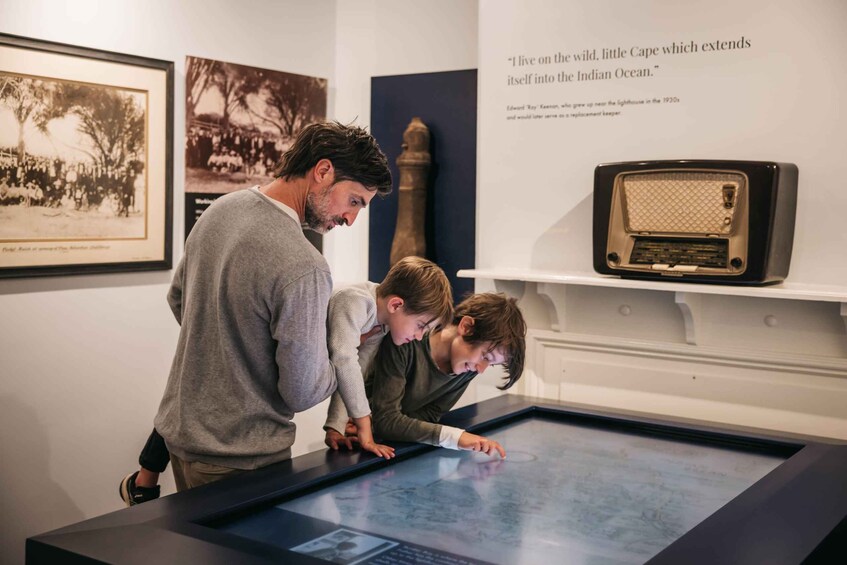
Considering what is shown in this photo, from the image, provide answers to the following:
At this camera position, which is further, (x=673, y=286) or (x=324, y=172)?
(x=673, y=286)

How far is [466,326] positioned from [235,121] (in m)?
1.89

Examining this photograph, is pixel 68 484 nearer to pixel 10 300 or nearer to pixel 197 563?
pixel 10 300

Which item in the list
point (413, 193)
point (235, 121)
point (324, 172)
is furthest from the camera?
point (413, 193)

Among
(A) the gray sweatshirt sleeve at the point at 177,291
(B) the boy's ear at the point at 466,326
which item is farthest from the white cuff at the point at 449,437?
(A) the gray sweatshirt sleeve at the point at 177,291

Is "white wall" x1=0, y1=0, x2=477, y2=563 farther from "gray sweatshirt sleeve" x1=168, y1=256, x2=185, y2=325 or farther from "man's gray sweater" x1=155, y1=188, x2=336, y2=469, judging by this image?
"man's gray sweater" x1=155, y1=188, x2=336, y2=469

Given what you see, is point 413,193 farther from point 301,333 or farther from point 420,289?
point 301,333

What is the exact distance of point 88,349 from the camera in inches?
126

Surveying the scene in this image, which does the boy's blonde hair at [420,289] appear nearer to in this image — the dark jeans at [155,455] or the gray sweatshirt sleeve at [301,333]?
the gray sweatshirt sleeve at [301,333]

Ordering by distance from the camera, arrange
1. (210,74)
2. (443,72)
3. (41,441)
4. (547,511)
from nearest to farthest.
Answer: (547,511) → (41,441) → (210,74) → (443,72)

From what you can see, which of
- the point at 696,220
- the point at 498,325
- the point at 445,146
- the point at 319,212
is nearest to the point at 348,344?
the point at 319,212

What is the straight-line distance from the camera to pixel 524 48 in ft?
10.5

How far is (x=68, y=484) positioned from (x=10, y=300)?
0.71 meters

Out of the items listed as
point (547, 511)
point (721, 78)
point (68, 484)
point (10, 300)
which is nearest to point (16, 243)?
point (10, 300)

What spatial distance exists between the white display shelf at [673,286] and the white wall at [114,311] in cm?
117
